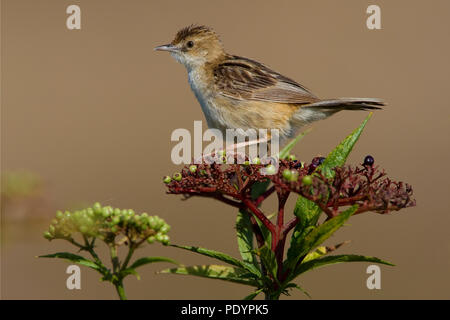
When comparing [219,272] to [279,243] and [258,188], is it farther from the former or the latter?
[258,188]

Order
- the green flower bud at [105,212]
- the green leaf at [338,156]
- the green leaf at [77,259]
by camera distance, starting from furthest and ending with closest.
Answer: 1. the green leaf at [338,156]
2. the green flower bud at [105,212]
3. the green leaf at [77,259]

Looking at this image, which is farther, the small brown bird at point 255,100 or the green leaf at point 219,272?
the small brown bird at point 255,100

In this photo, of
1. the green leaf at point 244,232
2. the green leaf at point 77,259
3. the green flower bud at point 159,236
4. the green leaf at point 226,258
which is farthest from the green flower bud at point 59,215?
the green leaf at point 244,232

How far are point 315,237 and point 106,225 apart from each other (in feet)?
3.13

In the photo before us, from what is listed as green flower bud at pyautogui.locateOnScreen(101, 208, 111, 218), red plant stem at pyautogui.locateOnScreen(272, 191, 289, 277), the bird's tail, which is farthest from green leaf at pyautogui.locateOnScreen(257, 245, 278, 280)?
the bird's tail

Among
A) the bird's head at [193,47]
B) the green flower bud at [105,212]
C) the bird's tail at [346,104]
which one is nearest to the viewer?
the green flower bud at [105,212]

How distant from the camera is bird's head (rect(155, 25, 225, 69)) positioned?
20.1 ft

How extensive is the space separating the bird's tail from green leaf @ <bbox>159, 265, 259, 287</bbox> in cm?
264

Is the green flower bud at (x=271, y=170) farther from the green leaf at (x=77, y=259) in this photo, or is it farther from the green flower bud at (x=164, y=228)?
the green leaf at (x=77, y=259)

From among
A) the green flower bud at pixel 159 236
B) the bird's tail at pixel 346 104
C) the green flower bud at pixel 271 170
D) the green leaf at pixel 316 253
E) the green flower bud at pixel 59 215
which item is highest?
the bird's tail at pixel 346 104

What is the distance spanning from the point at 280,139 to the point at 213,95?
0.91 meters

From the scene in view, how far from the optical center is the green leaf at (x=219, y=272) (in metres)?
2.37

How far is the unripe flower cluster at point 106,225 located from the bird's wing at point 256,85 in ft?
11.4
